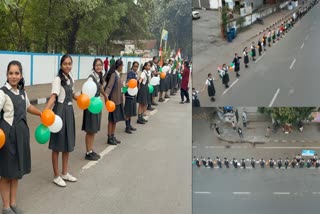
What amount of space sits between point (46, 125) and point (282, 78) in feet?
4.65

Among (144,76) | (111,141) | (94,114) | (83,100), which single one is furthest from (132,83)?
(83,100)

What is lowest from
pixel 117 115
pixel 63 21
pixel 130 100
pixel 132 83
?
pixel 117 115

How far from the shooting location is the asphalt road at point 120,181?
2.30m

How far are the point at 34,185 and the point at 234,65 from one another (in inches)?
75.2

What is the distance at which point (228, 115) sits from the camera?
138cm

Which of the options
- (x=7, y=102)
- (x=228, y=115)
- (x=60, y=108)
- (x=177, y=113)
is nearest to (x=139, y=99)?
(x=177, y=113)

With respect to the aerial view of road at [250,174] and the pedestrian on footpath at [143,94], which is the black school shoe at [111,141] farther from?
the aerial view of road at [250,174]

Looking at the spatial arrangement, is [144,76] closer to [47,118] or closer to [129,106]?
[129,106]

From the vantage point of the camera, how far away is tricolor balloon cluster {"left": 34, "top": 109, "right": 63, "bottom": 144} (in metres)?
2.20

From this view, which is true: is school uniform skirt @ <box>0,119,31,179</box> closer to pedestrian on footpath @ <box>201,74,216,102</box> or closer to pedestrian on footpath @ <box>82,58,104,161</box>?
pedestrian on footpath @ <box>82,58,104,161</box>

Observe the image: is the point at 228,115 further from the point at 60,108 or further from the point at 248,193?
the point at 60,108

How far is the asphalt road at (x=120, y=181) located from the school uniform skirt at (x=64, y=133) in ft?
0.94

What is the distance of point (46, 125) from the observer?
2.23m

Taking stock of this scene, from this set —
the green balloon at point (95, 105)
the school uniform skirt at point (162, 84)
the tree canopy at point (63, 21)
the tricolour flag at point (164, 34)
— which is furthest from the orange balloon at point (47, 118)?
the tree canopy at point (63, 21)
